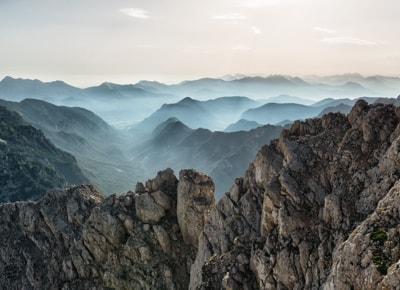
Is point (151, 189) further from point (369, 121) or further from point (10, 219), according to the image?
point (369, 121)

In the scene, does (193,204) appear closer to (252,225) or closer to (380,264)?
(252,225)

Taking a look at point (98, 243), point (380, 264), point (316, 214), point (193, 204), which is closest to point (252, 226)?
point (316, 214)

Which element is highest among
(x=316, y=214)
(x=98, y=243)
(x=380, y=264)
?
(x=380, y=264)

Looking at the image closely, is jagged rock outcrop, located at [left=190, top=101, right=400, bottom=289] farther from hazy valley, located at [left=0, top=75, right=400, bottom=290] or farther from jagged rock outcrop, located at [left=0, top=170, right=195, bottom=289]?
jagged rock outcrop, located at [left=0, top=170, right=195, bottom=289]

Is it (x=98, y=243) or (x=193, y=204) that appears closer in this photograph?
(x=193, y=204)

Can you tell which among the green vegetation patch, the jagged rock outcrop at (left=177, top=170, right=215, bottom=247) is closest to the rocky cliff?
the green vegetation patch
